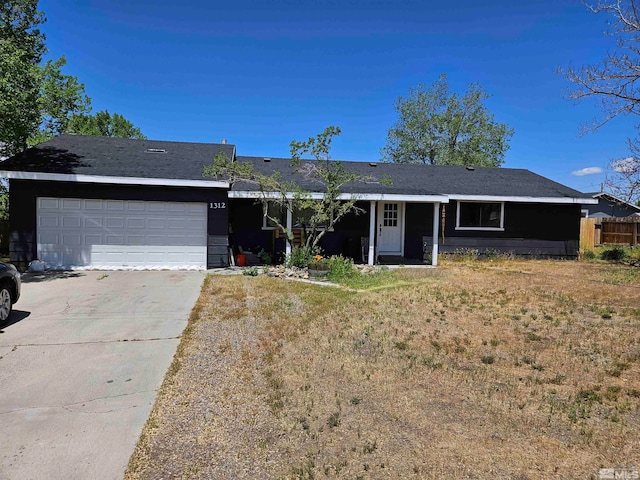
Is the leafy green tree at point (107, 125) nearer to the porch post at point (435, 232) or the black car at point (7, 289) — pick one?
the porch post at point (435, 232)

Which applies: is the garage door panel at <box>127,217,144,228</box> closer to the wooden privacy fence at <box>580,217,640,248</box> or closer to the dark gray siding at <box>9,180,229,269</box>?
the dark gray siding at <box>9,180,229,269</box>

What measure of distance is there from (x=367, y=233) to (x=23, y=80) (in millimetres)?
10525

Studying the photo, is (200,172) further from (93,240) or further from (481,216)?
(481,216)

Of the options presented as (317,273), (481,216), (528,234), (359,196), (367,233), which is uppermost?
(359,196)

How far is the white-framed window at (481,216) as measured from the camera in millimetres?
15562

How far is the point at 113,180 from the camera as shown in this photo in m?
11.2

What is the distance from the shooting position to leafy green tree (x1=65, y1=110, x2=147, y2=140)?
28.5m

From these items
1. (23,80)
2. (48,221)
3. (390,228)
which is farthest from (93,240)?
(390,228)

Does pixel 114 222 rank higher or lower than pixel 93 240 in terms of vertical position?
higher

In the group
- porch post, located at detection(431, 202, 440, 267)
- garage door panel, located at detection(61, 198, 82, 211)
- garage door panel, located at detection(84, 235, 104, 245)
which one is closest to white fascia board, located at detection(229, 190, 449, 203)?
porch post, located at detection(431, 202, 440, 267)

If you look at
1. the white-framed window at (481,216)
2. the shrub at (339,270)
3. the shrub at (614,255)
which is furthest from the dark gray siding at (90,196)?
the shrub at (614,255)

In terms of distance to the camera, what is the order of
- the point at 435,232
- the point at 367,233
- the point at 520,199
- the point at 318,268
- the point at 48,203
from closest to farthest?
1. the point at 318,268
2. the point at 48,203
3. the point at 435,232
4. the point at 367,233
5. the point at 520,199

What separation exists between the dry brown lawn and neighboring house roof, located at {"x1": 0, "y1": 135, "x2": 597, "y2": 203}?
19.0 ft

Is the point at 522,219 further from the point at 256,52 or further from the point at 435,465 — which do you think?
the point at 435,465
